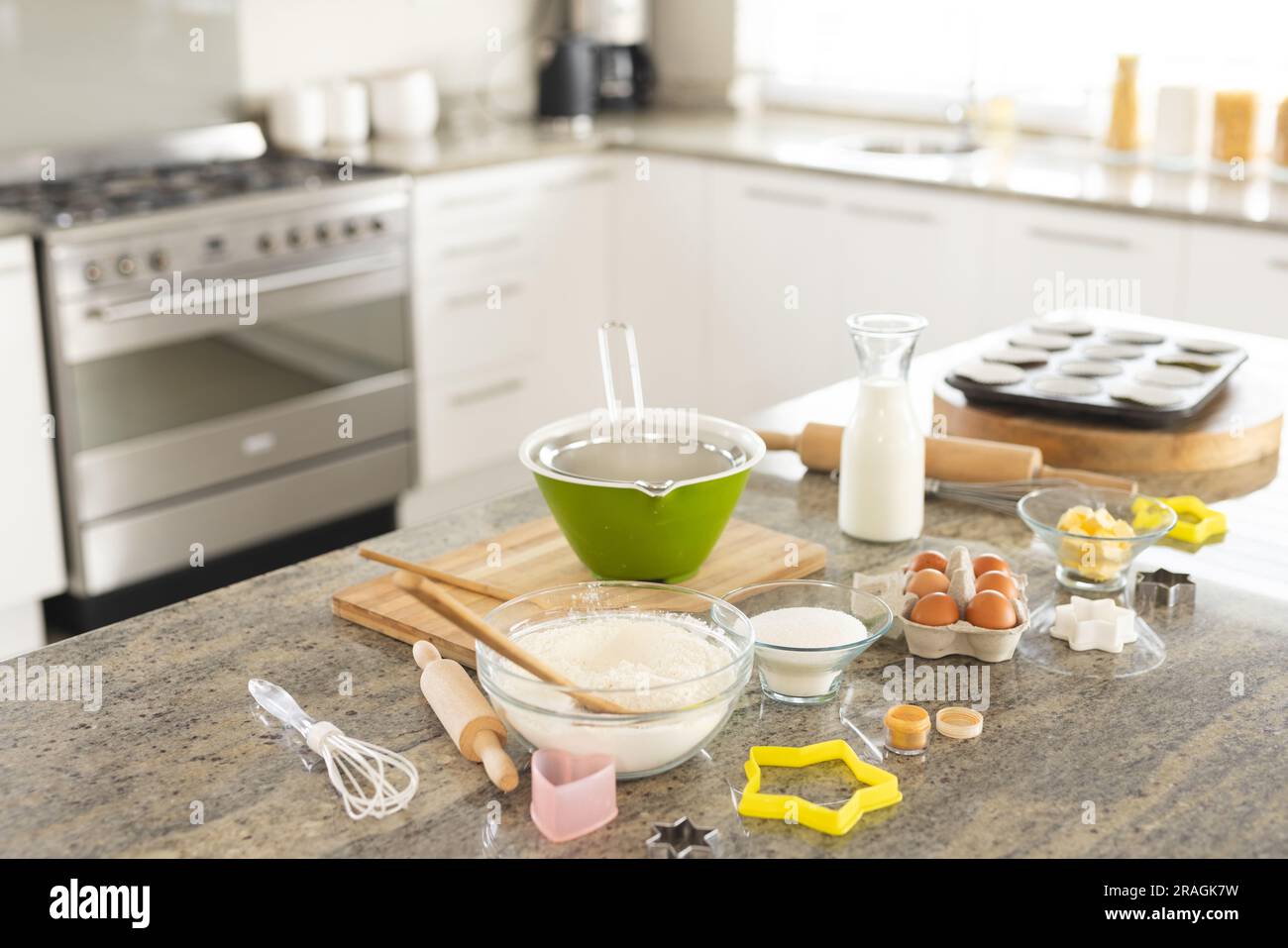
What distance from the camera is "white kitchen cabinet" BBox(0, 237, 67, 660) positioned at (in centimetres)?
289

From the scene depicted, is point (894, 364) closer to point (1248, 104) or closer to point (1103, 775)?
point (1103, 775)

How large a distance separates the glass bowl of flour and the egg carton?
180 mm

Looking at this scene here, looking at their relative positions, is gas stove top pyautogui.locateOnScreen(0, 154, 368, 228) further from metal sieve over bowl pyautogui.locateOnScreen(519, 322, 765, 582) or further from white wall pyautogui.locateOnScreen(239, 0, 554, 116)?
metal sieve over bowl pyautogui.locateOnScreen(519, 322, 765, 582)

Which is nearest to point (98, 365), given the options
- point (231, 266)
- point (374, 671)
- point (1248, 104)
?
point (231, 266)

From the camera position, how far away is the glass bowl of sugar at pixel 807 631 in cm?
124

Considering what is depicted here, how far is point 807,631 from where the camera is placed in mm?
1281

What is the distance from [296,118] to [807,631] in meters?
2.93

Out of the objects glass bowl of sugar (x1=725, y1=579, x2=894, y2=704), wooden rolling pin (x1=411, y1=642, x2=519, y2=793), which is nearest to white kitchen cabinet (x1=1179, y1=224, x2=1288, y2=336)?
glass bowl of sugar (x1=725, y1=579, x2=894, y2=704)

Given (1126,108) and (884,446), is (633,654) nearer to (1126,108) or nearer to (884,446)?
(884,446)

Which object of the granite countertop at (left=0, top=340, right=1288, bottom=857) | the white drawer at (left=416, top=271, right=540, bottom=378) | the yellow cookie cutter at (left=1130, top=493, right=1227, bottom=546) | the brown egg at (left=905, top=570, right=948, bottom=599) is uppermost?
the brown egg at (left=905, top=570, right=948, bottom=599)

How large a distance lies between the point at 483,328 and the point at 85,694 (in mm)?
2631

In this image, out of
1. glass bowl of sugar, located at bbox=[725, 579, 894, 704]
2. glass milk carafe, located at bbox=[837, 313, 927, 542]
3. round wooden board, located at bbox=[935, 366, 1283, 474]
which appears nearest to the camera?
glass bowl of sugar, located at bbox=[725, 579, 894, 704]

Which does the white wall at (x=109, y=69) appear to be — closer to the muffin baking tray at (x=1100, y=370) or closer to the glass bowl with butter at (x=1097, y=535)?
the muffin baking tray at (x=1100, y=370)
